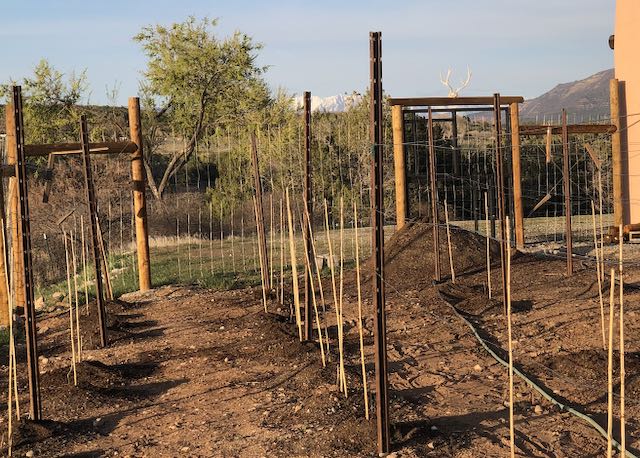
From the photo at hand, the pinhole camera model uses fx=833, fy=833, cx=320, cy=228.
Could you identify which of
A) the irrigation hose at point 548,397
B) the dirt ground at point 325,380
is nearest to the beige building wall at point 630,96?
the dirt ground at point 325,380

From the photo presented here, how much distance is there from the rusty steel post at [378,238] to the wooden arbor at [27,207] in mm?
2051

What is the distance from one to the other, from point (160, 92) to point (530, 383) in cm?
1683

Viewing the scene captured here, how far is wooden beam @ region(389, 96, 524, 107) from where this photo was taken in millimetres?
10977

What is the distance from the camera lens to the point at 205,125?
804 inches

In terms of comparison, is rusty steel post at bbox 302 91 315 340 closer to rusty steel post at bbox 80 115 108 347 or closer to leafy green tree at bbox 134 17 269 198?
rusty steel post at bbox 80 115 108 347

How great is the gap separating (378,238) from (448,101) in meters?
7.34

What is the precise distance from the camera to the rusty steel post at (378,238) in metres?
4.18

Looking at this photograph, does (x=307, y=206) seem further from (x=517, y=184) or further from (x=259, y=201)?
(x=517, y=184)

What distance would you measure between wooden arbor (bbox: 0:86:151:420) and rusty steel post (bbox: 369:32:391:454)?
205 cm

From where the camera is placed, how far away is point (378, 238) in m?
4.26

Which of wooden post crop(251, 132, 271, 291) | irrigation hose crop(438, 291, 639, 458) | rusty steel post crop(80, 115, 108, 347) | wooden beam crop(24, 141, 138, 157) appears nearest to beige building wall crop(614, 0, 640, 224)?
wooden post crop(251, 132, 271, 291)

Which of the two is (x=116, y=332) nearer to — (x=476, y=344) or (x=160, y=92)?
(x=476, y=344)

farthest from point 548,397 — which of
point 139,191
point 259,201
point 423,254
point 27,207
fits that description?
point 139,191

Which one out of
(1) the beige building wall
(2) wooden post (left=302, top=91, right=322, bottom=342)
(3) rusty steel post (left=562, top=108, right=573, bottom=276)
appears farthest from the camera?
(1) the beige building wall
